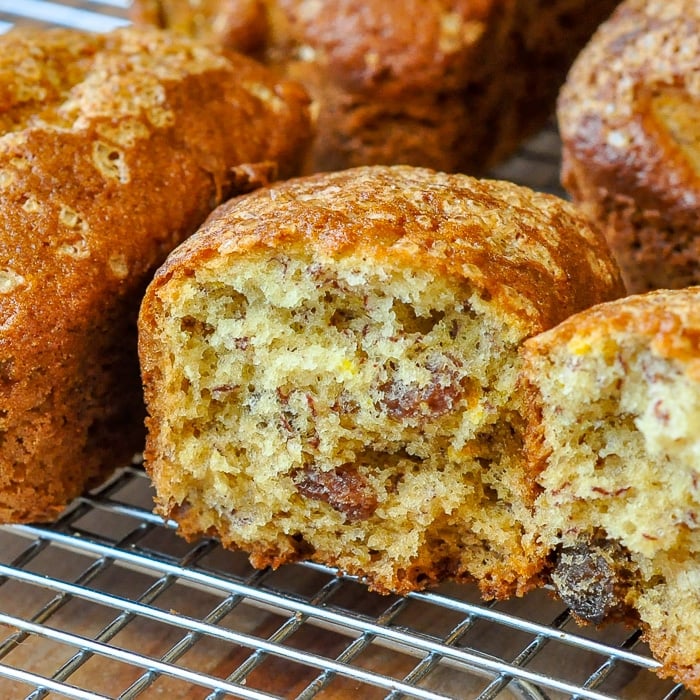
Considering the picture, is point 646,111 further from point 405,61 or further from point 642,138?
point 405,61

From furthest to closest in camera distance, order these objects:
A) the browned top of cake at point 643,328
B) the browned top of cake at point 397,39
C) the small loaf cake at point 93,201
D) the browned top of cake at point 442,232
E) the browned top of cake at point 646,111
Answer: the browned top of cake at point 397,39, the browned top of cake at point 646,111, the small loaf cake at point 93,201, the browned top of cake at point 442,232, the browned top of cake at point 643,328

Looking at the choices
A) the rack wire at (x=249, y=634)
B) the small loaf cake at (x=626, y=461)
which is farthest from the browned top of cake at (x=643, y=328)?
the rack wire at (x=249, y=634)

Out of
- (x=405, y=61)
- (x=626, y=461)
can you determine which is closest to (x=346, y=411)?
(x=626, y=461)

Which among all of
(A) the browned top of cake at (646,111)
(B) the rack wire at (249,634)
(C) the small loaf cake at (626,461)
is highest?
(A) the browned top of cake at (646,111)

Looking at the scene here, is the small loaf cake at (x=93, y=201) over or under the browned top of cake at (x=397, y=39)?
under

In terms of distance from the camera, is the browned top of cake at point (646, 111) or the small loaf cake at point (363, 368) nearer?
the small loaf cake at point (363, 368)

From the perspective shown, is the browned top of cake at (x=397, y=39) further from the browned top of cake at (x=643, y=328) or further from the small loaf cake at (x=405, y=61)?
the browned top of cake at (x=643, y=328)

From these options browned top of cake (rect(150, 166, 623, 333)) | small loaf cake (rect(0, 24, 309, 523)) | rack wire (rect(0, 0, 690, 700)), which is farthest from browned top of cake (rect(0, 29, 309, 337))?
rack wire (rect(0, 0, 690, 700))
